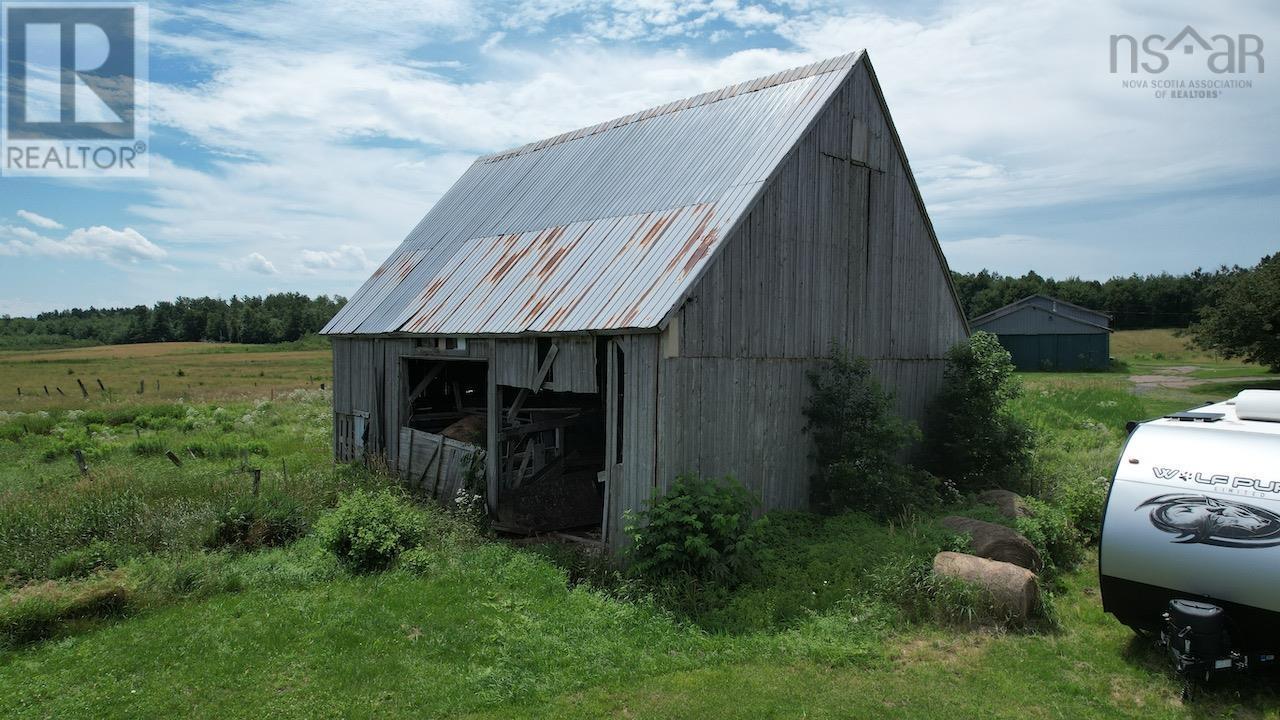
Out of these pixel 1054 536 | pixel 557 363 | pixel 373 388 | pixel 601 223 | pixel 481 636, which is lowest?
pixel 481 636

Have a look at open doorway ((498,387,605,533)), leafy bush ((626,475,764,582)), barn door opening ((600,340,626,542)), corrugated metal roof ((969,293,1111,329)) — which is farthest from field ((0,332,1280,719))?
corrugated metal roof ((969,293,1111,329))

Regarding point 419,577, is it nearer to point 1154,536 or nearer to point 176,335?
point 1154,536

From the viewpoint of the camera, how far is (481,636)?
8.92m

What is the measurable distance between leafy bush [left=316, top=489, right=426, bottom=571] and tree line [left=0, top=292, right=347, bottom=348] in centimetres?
9803

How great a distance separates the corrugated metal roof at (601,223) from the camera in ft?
39.2

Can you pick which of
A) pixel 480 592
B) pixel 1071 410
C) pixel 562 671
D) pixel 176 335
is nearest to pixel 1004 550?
pixel 562 671

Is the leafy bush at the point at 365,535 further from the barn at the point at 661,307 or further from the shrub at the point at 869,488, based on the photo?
the shrub at the point at 869,488

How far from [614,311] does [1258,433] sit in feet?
25.1

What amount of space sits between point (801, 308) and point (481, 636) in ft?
23.8

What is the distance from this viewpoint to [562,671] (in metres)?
8.04

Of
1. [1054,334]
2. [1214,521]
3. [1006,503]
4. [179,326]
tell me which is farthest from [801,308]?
[179,326]

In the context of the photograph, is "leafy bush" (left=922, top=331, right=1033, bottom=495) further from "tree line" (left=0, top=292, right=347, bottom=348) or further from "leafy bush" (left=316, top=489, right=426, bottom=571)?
"tree line" (left=0, top=292, right=347, bottom=348)

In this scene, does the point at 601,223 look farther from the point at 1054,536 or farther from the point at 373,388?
the point at 1054,536

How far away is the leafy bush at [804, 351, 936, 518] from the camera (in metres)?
12.3
